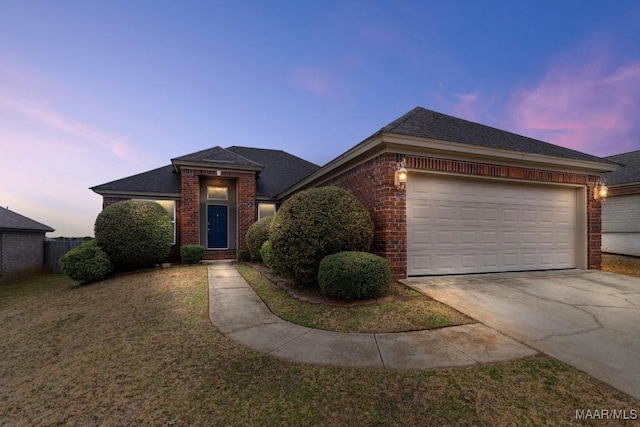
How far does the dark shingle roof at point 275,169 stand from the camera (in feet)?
46.5

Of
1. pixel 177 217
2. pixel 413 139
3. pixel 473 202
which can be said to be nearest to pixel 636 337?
pixel 473 202

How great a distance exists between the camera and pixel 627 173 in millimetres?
11852

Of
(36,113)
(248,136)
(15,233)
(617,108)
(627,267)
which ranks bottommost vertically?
(627,267)

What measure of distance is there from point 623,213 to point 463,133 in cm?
1017

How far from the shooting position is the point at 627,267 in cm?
923

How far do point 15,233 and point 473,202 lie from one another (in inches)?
732

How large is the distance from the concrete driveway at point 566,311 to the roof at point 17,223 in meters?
16.7

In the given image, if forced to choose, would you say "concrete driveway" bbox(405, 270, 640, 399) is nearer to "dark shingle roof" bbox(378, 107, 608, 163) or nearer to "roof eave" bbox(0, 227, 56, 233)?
"dark shingle roof" bbox(378, 107, 608, 163)

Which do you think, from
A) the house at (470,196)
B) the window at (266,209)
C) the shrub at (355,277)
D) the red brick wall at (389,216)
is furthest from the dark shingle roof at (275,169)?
the shrub at (355,277)

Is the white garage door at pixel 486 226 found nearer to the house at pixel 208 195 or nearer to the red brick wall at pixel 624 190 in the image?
the red brick wall at pixel 624 190

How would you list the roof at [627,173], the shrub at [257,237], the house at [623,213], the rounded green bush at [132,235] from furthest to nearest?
the roof at [627,173], the house at [623,213], the shrub at [257,237], the rounded green bush at [132,235]

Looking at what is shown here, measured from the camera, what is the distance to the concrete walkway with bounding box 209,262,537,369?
3.01m

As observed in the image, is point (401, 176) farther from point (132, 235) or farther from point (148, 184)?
point (148, 184)

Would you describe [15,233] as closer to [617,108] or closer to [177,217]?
[177,217]
